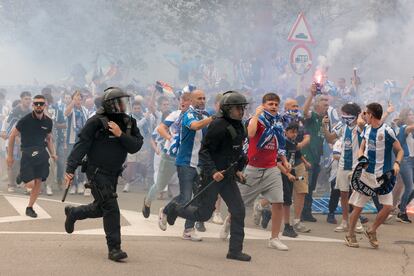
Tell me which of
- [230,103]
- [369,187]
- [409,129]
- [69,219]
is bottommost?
[69,219]

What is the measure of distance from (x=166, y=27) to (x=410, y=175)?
22.1 m

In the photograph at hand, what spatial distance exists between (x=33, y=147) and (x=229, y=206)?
147 inches

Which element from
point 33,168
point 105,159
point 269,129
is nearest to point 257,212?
point 269,129

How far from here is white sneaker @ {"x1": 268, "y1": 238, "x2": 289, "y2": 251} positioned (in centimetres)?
814

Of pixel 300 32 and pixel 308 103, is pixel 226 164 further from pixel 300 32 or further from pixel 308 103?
pixel 300 32

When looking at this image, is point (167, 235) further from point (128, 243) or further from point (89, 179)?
point (89, 179)

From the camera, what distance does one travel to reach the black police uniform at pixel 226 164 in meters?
7.48

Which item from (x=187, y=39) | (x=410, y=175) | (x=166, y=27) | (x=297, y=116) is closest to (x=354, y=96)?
(x=410, y=175)

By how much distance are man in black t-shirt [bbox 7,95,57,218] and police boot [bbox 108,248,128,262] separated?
3236 millimetres

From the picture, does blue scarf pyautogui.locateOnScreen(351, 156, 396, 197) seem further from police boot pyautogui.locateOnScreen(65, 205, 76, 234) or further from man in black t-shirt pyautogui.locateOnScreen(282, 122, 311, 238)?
police boot pyautogui.locateOnScreen(65, 205, 76, 234)

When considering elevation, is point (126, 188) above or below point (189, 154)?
below

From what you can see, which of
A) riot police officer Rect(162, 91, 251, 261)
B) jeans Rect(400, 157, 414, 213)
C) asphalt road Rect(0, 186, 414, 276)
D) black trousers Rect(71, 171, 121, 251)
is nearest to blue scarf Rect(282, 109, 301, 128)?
asphalt road Rect(0, 186, 414, 276)

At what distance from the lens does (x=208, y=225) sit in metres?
9.85

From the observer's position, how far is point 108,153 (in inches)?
283
